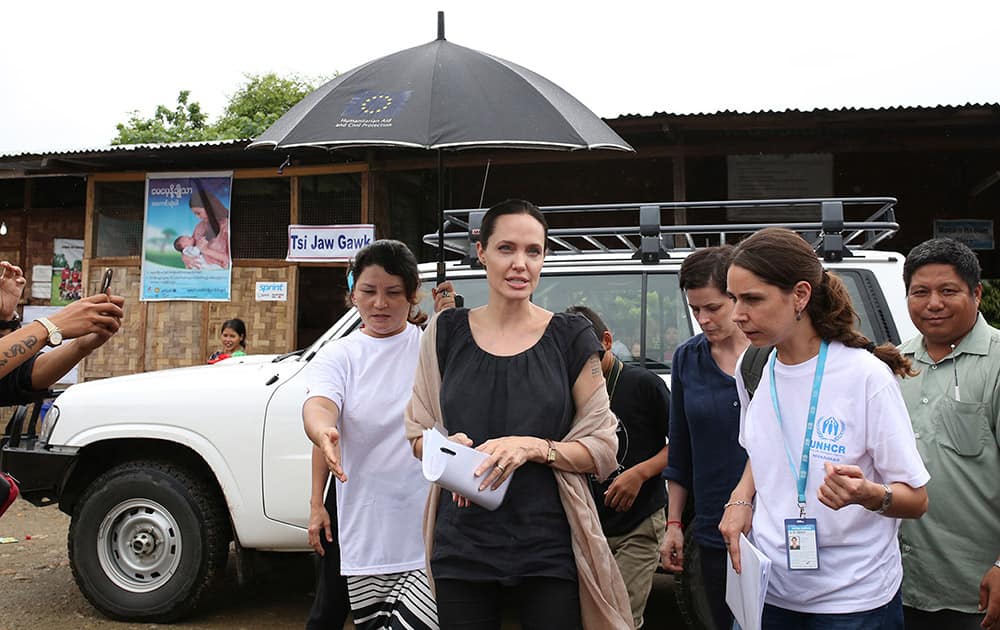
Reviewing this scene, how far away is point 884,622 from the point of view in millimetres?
2188

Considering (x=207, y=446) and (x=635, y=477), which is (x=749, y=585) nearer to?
(x=635, y=477)

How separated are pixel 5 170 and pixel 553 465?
1064 cm

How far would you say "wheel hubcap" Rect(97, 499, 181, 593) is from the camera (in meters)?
4.97

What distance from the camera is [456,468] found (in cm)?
215

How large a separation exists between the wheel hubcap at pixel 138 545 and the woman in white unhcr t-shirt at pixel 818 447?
3.69 meters

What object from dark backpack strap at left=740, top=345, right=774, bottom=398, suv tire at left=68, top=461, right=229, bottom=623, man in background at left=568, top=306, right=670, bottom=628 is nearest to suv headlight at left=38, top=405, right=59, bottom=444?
suv tire at left=68, top=461, right=229, bottom=623

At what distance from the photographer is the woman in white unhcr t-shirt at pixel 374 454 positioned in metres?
2.86

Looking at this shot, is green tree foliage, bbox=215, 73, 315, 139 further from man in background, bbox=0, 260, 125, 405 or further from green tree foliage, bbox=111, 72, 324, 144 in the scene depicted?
man in background, bbox=0, 260, 125, 405

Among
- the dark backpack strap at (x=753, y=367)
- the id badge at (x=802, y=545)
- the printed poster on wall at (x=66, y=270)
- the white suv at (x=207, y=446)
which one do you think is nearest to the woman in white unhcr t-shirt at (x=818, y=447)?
the id badge at (x=802, y=545)

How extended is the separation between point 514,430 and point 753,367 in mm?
784

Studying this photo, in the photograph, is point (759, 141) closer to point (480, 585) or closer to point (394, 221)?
point (394, 221)

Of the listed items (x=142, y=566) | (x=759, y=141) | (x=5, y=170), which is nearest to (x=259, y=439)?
(x=142, y=566)

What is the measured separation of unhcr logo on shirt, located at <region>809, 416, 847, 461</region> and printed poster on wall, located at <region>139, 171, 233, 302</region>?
9314mm

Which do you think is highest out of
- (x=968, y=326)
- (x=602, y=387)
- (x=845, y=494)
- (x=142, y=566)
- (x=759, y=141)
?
(x=759, y=141)
